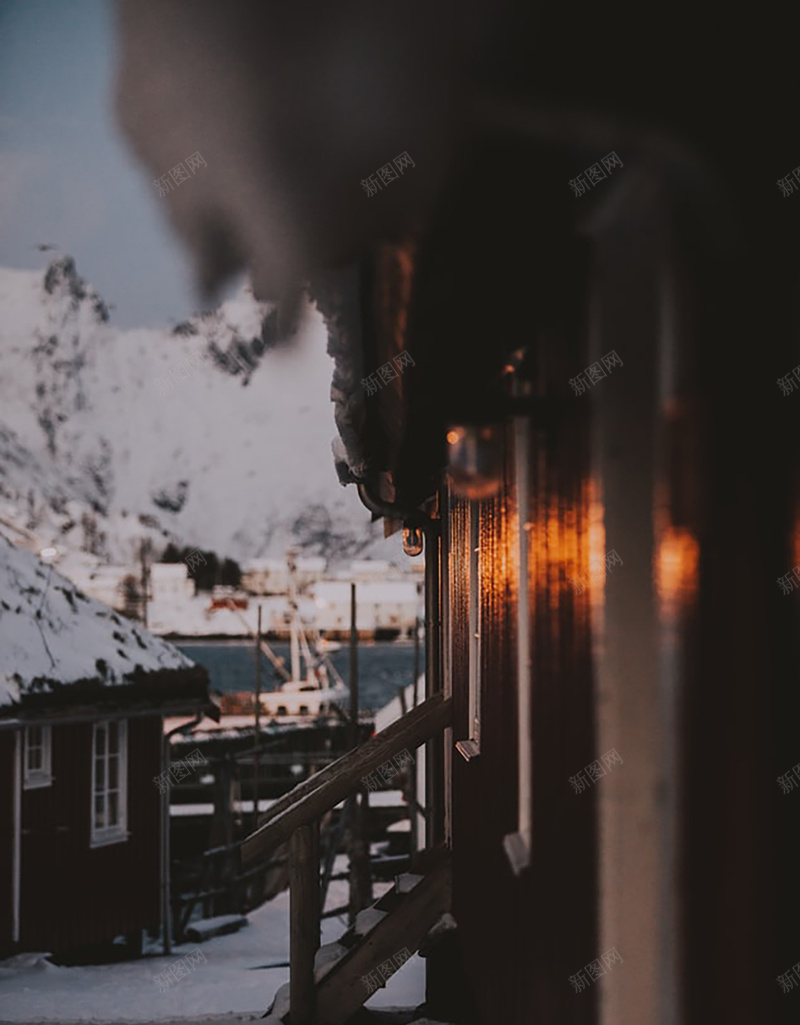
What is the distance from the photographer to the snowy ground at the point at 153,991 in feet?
23.9

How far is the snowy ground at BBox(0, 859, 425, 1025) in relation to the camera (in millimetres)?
7297

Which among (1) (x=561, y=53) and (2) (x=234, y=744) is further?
(2) (x=234, y=744)

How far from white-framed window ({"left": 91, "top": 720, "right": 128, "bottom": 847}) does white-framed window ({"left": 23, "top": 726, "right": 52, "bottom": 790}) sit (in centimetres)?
67

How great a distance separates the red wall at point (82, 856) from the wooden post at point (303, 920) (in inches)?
294

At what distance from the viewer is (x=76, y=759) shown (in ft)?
44.6

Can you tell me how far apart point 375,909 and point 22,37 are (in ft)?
18.0

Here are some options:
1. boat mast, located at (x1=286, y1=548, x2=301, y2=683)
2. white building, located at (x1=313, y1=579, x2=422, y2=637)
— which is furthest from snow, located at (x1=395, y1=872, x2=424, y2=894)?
white building, located at (x1=313, y1=579, x2=422, y2=637)

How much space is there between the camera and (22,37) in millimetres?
2764

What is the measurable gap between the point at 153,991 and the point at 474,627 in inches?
244

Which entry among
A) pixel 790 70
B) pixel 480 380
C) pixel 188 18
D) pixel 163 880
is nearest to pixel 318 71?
pixel 188 18

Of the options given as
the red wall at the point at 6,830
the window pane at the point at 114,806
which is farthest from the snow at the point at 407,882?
the window pane at the point at 114,806

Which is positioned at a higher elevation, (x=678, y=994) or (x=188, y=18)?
(x=188, y=18)

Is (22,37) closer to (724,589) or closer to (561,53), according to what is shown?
(561,53)

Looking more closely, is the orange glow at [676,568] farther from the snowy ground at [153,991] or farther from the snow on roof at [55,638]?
the snow on roof at [55,638]
